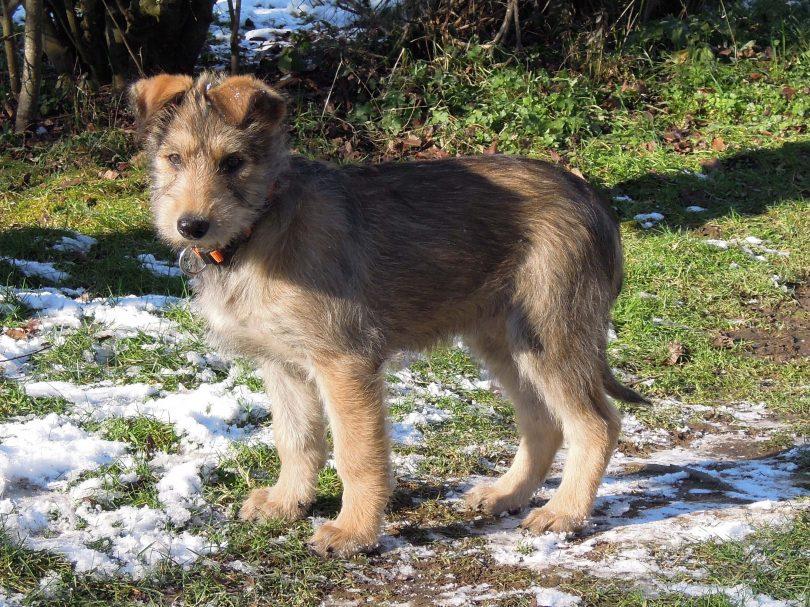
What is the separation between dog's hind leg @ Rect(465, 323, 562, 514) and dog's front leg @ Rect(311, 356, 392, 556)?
2.45 feet

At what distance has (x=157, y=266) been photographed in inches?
307

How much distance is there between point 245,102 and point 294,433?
1579mm

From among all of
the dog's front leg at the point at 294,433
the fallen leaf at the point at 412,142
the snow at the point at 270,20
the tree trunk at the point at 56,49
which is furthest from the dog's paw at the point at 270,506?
the snow at the point at 270,20

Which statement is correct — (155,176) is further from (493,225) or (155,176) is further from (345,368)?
(493,225)

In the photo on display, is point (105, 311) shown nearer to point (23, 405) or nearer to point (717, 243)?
point (23, 405)

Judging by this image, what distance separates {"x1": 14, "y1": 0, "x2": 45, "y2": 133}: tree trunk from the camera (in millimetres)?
9359

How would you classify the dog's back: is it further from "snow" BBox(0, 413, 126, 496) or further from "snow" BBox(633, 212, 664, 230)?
"snow" BBox(633, 212, 664, 230)

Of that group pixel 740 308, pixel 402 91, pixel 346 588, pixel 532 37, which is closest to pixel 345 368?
pixel 346 588

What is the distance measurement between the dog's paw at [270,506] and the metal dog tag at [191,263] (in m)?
1.10

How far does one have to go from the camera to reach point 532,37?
12.0m

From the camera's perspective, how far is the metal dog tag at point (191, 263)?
4238 millimetres

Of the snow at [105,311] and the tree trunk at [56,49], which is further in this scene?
the tree trunk at [56,49]

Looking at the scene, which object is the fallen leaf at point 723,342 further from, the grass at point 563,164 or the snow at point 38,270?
the snow at point 38,270

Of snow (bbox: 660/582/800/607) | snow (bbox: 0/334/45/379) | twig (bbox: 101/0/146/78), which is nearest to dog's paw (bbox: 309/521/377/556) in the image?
snow (bbox: 660/582/800/607)
